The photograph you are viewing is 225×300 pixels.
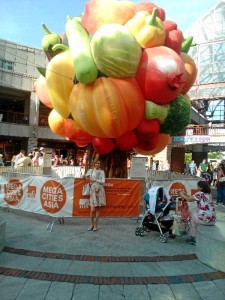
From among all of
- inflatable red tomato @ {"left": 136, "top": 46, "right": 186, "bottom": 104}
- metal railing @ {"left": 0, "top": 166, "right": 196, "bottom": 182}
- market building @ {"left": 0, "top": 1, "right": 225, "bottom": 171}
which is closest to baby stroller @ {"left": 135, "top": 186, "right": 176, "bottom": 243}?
inflatable red tomato @ {"left": 136, "top": 46, "right": 186, "bottom": 104}

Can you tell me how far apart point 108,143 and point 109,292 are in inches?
249

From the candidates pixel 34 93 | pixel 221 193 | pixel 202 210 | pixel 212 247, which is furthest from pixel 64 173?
pixel 34 93

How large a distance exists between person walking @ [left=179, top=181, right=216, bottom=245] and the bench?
52 centimetres

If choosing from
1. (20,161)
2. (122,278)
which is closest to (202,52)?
(20,161)

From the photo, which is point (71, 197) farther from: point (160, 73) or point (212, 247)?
point (160, 73)

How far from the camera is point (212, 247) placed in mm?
5559

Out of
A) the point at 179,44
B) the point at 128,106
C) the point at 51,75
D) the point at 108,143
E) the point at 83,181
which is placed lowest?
the point at 83,181

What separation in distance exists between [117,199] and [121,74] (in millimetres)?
3230

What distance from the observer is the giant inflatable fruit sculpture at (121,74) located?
28.1 feet

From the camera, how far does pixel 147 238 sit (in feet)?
24.3

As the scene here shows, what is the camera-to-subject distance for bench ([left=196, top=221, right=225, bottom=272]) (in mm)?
5410

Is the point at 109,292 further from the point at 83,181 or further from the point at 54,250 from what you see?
the point at 83,181

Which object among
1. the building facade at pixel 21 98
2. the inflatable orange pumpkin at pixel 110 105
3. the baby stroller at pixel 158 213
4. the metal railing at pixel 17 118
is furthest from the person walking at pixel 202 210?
the metal railing at pixel 17 118

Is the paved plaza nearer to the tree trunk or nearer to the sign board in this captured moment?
the sign board
